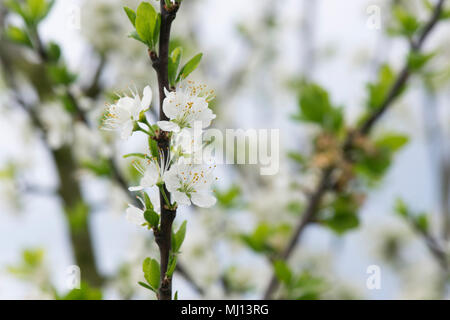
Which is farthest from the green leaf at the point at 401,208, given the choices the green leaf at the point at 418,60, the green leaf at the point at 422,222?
the green leaf at the point at 418,60

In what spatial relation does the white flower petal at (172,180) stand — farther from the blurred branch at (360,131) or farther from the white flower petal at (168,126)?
the blurred branch at (360,131)

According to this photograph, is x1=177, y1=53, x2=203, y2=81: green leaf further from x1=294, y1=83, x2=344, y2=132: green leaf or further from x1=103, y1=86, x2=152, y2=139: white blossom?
x1=294, y1=83, x2=344, y2=132: green leaf

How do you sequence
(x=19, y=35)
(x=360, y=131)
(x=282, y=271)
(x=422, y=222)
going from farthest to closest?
1. (x=422, y=222)
2. (x=360, y=131)
3. (x=19, y=35)
4. (x=282, y=271)

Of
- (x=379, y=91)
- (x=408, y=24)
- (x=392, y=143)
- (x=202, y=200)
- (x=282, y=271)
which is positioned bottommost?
(x=282, y=271)

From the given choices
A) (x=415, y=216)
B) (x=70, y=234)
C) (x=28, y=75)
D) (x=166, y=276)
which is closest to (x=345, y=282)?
(x=415, y=216)

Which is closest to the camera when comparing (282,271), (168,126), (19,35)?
(168,126)

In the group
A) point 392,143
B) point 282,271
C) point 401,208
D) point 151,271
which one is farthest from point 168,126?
point 401,208

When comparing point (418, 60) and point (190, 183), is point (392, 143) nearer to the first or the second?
point (418, 60)

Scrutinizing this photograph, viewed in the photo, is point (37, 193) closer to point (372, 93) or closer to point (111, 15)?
point (111, 15)
